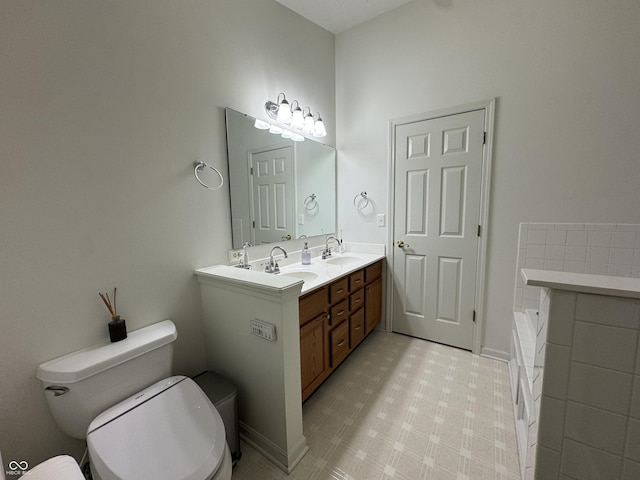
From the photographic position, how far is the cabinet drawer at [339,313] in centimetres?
182

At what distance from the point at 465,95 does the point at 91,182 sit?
251 centimetres

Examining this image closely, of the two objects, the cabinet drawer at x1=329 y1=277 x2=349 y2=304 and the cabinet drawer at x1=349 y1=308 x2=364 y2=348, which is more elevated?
the cabinet drawer at x1=329 y1=277 x2=349 y2=304

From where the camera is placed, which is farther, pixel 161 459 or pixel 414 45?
pixel 414 45

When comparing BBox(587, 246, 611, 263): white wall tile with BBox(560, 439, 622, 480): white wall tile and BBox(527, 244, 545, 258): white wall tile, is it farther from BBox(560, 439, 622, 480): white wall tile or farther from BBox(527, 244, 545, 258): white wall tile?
BBox(560, 439, 622, 480): white wall tile

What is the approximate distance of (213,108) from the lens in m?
1.64

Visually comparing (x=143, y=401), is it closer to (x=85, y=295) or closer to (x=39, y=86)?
(x=85, y=295)

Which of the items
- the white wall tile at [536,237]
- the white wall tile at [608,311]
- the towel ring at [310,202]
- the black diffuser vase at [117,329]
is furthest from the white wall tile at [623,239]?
the black diffuser vase at [117,329]

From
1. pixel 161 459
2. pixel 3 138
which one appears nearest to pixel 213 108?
pixel 3 138

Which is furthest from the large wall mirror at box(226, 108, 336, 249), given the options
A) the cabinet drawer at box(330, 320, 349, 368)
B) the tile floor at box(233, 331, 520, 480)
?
the tile floor at box(233, 331, 520, 480)

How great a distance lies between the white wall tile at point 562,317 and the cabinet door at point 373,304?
1.50 metres

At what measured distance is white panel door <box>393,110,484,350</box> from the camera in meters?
2.15

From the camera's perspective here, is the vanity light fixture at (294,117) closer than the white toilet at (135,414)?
No

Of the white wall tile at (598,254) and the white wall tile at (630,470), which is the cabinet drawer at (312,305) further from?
the white wall tile at (598,254)

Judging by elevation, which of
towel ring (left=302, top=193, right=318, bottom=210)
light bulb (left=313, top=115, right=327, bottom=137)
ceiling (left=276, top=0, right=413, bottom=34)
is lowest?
towel ring (left=302, top=193, right=318, bottom=210)
